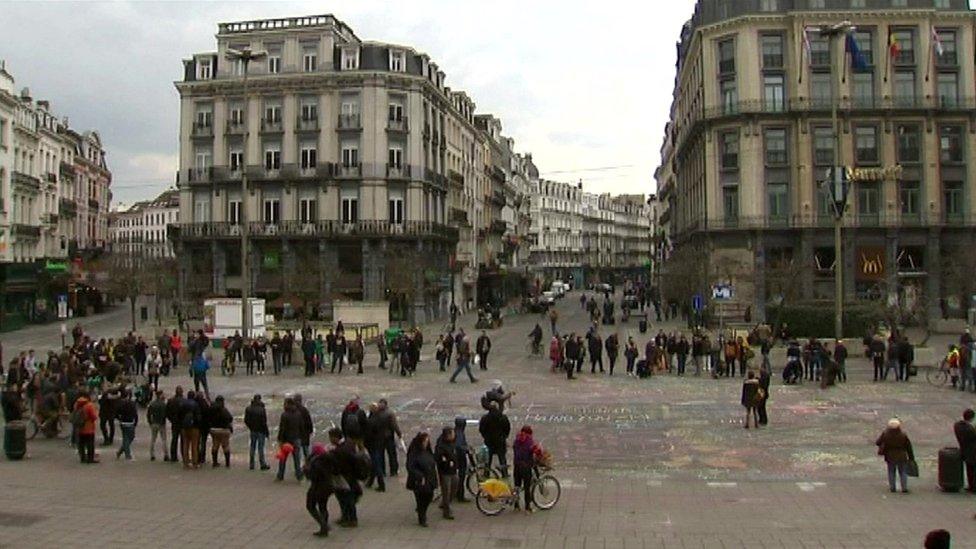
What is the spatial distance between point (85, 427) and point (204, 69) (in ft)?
171

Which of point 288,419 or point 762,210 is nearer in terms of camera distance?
point 288,419

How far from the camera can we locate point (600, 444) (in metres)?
18.9

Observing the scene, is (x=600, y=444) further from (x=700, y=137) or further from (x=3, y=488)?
(x=700, y=137)

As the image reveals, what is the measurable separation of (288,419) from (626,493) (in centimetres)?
593

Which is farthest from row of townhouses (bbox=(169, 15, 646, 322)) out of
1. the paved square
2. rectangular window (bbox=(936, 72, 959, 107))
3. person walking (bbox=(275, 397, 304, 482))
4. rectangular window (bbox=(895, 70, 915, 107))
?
person walking (bbox=(275, 397, 304, 482))

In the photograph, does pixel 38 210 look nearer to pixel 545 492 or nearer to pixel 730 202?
pixel 730 202

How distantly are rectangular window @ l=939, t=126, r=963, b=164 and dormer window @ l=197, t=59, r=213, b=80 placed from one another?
164 ft

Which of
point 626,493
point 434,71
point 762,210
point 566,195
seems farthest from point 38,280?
point 566,195

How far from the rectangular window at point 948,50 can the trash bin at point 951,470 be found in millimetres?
51108

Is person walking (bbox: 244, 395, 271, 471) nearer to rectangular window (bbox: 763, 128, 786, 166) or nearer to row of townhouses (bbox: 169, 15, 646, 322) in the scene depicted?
row of townhouses (bbox: 169, 15, 646, 322)

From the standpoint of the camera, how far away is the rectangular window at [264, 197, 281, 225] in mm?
62594

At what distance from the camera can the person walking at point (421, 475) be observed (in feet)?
41.5

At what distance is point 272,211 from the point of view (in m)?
62.8

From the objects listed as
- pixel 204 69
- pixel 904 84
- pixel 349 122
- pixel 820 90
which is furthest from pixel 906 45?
pixel 204 69
